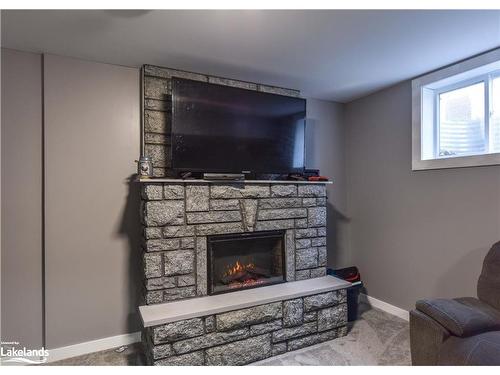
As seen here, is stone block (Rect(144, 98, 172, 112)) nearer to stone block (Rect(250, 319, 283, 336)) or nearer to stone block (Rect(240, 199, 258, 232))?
stone block (Rect(240, 199, 258, 232))

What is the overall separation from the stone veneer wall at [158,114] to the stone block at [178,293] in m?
0.96

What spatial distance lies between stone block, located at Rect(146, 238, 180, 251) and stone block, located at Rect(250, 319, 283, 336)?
0.86 metres

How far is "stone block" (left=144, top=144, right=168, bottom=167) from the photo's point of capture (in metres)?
2.37

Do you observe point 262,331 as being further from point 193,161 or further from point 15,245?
point 15,245

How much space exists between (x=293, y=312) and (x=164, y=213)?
51.5 inches

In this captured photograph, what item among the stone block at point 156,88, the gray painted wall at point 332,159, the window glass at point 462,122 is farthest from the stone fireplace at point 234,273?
the window glass at point 462,122

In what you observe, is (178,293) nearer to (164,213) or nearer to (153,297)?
(153,297)

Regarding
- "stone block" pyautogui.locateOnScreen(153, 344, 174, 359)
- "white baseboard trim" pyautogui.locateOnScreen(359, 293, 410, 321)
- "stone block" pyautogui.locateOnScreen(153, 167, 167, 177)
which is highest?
"stone block" pyautogui.locateOnScreen(153, 167, 167, 177)

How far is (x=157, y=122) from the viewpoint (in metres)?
2.39

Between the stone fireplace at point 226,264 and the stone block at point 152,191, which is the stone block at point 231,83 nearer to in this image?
the stone fireplace at point 226,264

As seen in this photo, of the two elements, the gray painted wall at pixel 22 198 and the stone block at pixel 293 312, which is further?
the stone block at pixel 293 312

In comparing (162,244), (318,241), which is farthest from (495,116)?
(162,244)

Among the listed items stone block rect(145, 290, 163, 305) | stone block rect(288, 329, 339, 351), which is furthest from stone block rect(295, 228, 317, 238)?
stone block rect(145, 290, 163, 305)

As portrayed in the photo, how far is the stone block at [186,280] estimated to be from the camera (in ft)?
7.09
